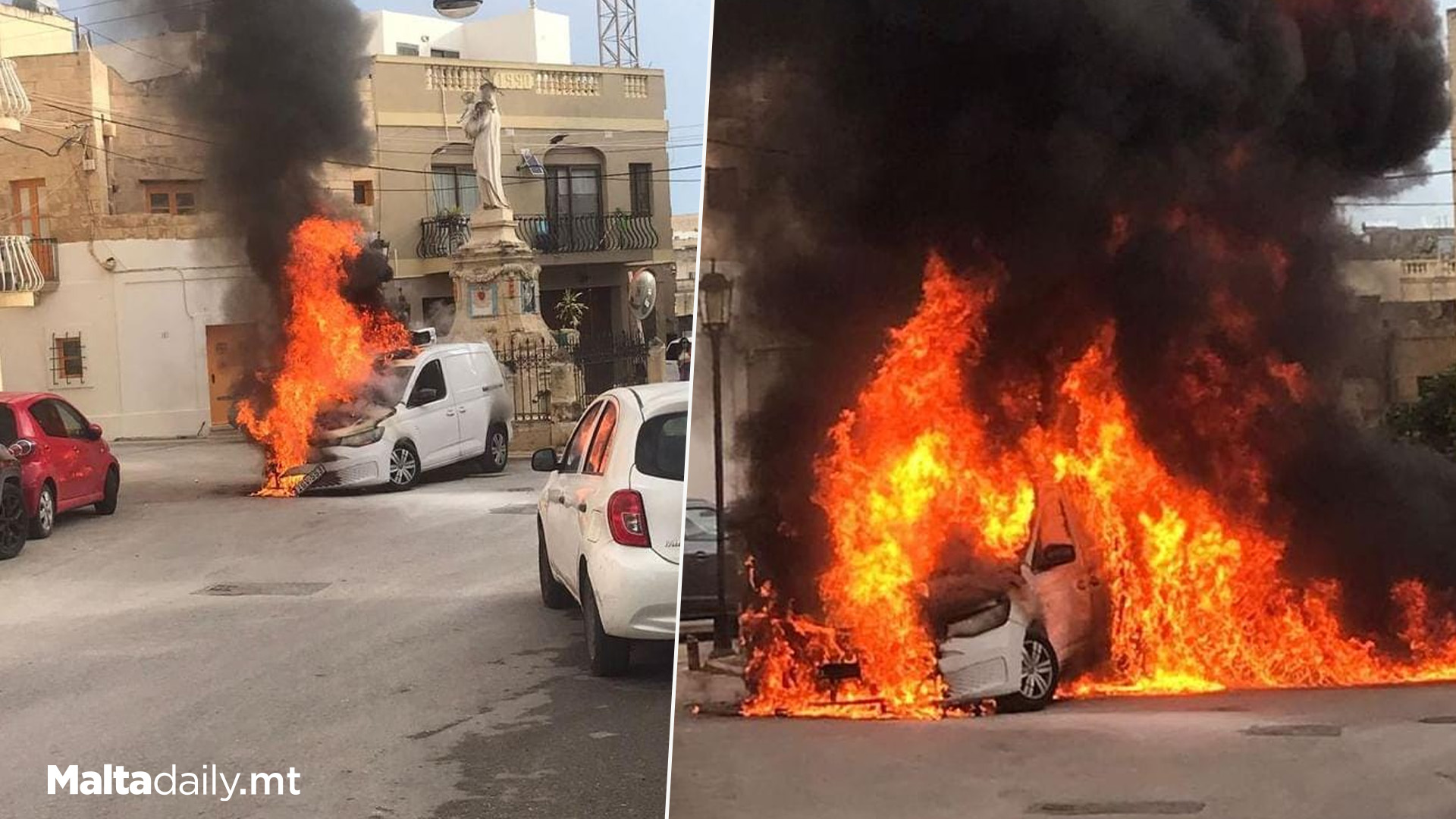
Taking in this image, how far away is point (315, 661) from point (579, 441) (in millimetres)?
632

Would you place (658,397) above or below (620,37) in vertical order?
below

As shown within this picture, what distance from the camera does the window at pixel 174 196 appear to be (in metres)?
2.25

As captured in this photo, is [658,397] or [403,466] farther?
[403,466]

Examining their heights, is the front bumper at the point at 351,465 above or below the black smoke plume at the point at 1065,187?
below

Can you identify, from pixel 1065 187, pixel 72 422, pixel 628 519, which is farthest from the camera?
pixel 72 422

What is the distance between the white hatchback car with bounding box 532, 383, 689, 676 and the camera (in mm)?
2131

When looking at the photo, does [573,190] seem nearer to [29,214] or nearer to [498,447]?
[498,447]

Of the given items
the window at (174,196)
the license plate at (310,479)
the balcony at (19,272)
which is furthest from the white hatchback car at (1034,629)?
the balcony at (19,272)

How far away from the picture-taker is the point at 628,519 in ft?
7.00

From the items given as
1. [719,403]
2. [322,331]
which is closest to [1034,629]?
[719,403]

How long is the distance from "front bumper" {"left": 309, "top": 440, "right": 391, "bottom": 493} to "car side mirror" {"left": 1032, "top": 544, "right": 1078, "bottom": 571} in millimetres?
1203

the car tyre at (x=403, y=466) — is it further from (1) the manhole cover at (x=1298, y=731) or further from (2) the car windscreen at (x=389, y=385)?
(1) the manhole cover at (x=1298, y=731)

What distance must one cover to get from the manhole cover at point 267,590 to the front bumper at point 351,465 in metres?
0.18

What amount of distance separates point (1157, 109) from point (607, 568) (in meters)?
1.26
